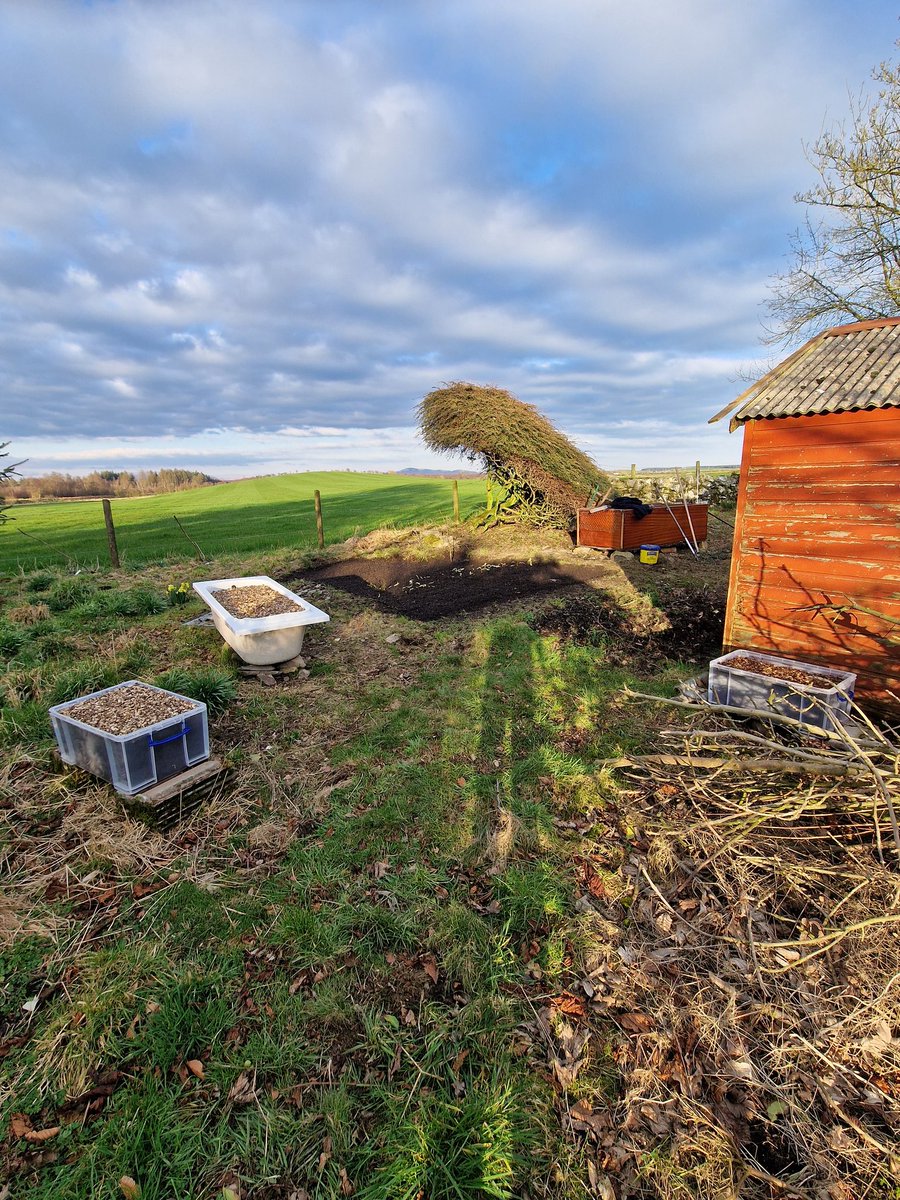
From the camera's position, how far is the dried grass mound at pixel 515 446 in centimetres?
1394

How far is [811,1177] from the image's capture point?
1.75m

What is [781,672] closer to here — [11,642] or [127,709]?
[127,709]

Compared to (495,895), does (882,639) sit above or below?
above

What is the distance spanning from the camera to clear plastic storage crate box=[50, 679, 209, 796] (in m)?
3.43

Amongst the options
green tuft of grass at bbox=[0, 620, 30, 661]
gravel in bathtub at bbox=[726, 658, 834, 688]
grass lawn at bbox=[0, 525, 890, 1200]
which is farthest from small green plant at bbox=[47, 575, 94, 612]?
gravel in bathtub at bbox=[726, 658, 834, 688]

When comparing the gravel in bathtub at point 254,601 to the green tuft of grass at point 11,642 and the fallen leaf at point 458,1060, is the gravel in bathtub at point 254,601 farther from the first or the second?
the fallen leaf at point 458,1060

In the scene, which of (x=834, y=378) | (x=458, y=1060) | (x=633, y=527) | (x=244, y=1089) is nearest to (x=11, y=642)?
(x=244, y=1089)

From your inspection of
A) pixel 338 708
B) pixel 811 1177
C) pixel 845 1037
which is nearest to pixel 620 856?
pixel 845 1037

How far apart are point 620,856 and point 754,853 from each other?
0.77m

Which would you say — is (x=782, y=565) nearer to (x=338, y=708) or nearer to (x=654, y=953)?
(x=654, y=953)

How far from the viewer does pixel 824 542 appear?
496cm

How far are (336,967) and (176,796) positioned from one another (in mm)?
1766

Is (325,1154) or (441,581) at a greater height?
(441,581)

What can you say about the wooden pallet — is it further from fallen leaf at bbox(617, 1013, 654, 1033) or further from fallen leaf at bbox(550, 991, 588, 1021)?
fallen leaf at bbox(617, 1013, 654, 1033)
